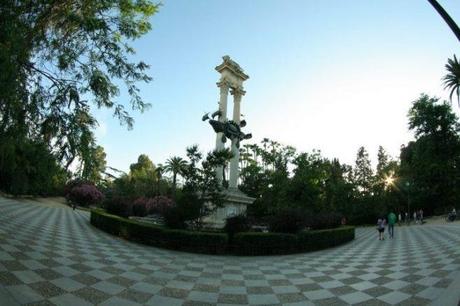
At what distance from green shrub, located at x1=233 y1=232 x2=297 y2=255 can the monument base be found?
3.95 m

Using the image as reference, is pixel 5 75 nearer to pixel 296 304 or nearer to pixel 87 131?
pixel 87 131

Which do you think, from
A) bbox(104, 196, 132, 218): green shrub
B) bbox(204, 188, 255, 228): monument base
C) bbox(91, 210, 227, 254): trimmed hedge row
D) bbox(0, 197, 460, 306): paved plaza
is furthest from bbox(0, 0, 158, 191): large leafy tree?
bbox(104, 196, 132, 218): green shrub

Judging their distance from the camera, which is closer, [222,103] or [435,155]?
[222,103]

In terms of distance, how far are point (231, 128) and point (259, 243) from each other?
31.7 feet

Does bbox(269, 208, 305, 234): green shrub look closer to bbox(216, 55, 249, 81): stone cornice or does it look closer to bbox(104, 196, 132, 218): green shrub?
bbox(104, 196, 132, 218): green shrub

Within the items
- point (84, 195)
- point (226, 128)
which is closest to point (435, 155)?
point (226, 128)

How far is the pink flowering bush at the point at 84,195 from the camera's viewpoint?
3466cm

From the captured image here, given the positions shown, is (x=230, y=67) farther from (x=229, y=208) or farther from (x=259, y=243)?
(x=259, y=243)

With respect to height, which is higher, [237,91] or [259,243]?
[237,91]

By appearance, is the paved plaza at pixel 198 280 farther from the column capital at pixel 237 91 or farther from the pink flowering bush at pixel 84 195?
the pink flowering bush at pixel 84 195

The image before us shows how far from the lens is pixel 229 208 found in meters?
18.8

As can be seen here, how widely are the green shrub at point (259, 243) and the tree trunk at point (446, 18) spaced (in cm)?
1027

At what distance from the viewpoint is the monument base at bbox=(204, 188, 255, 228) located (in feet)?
57.7

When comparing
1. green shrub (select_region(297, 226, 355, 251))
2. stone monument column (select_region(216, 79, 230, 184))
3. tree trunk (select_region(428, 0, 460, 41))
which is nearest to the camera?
tree trunk (select_region(428, 0, 460, 41))
